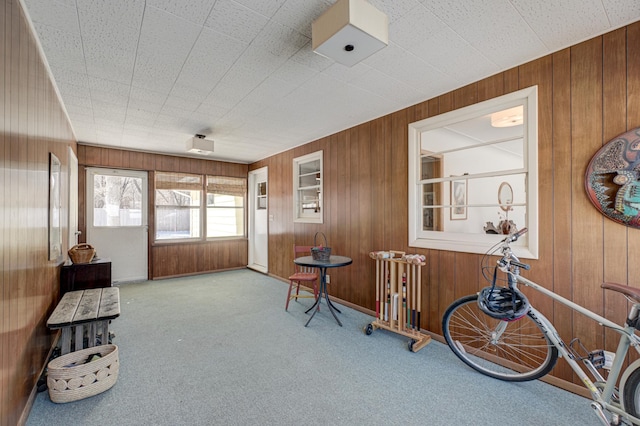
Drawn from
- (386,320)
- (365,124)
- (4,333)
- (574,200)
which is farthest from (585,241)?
(4,333)

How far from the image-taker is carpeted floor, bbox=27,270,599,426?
1802 mm

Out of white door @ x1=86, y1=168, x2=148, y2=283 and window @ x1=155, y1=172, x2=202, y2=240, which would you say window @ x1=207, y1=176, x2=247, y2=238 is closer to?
window @ x1=155, y1=172, x2=202, y2=240

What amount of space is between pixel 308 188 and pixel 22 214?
359 cm

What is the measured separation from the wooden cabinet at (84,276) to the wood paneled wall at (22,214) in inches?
32.8

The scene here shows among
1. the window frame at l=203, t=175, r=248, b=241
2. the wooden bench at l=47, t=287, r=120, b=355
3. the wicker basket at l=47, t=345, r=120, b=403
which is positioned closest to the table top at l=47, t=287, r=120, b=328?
the wooden bench at l=47, t=287, r=120, b=355

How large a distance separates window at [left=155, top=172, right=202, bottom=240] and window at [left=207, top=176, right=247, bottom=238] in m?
0.25

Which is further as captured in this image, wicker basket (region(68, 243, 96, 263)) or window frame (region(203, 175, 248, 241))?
window frame (region(203, 175, 248, 241))

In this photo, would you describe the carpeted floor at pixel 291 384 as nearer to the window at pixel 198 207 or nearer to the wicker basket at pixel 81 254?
the wicker basket at pixel 81 254

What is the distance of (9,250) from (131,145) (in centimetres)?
423

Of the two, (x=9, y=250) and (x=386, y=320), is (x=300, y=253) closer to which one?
(x=386, y=320)

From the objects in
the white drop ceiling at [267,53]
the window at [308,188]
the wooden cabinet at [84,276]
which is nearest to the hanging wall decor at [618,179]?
the white drop ceiling at [267,53]

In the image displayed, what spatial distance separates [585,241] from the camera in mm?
2037

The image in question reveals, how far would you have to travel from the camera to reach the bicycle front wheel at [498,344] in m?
2.18

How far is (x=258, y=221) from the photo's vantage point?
648cm
